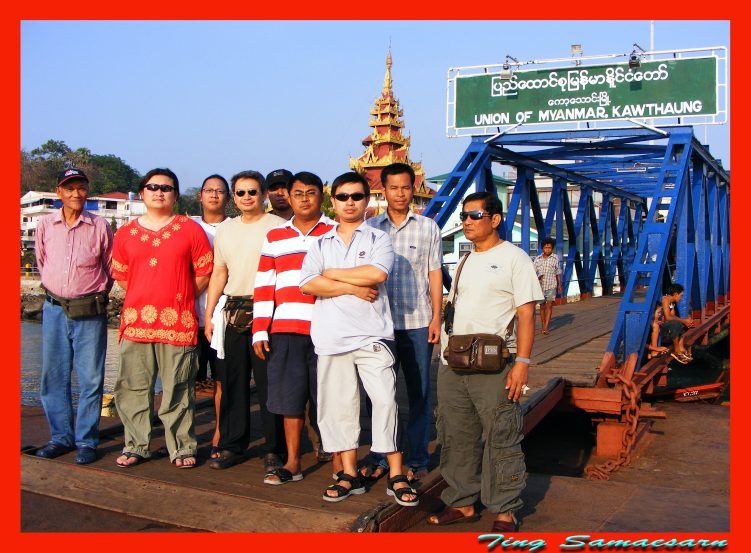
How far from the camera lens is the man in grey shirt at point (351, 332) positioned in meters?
4.20

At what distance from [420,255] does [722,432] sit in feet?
16.1

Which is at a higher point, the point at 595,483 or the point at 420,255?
the point at 420,255

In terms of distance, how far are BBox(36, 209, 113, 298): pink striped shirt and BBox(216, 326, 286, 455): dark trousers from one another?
37.2 inches

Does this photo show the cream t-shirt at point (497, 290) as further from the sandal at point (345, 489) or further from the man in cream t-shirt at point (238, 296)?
the man in cream t-shirt at point (238, 296)

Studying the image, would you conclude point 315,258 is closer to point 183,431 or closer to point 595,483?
point 183,431

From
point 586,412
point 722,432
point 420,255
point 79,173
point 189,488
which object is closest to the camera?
point 189,488

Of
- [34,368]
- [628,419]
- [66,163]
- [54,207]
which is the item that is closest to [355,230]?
[628,419]

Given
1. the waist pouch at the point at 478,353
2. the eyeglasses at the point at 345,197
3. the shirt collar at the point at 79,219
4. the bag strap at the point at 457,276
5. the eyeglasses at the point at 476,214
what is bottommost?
the waist pouch at the point at 478,353

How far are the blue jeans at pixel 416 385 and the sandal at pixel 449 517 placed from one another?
495 millimetres

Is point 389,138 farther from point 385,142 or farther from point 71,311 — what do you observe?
point 71,311

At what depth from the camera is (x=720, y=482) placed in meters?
6.55

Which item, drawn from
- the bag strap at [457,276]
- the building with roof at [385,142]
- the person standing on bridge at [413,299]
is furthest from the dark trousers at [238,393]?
the building with roof at [385,142]

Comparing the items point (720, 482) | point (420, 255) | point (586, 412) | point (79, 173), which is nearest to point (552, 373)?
point (586, 412)

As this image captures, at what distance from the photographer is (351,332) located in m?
4.21
